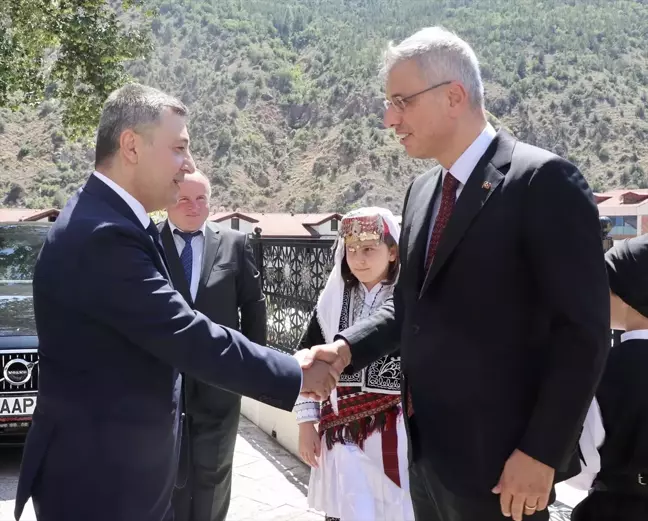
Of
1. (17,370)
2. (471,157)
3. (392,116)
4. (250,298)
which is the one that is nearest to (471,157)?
(471,157)

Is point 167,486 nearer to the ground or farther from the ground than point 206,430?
farther from the ground

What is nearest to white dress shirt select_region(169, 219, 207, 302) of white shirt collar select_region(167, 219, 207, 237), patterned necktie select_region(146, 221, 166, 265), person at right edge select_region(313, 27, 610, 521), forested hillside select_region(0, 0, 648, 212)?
white shirt collar select_region(167, 219, 207, 237)

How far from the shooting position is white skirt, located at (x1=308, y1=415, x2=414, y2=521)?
3.45 meters

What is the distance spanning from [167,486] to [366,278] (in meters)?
1.55

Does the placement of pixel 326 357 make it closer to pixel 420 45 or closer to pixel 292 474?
pixel 420 45

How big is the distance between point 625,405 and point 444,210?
2.90 feet

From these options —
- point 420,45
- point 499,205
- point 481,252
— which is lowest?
point 481,252

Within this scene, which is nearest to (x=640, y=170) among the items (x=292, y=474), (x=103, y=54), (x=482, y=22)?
(x=482, y=22)

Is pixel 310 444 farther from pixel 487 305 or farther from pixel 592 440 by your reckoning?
pixel 487 305

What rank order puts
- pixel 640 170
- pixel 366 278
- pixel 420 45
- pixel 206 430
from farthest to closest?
pixel 640 170
pixel 206 430
pixel 366 278
pixel 420 45

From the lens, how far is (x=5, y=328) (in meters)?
5.75

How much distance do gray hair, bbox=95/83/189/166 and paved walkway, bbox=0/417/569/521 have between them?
10.9 feet

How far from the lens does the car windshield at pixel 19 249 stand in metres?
6.95

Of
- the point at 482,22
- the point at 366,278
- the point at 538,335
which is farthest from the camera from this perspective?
the point at 482,22
